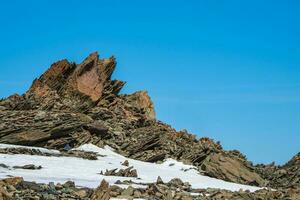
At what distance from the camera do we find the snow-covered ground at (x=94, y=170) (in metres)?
28.7

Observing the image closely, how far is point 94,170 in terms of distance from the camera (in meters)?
34.5

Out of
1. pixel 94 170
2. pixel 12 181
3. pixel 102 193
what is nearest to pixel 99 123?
pixel 94 170

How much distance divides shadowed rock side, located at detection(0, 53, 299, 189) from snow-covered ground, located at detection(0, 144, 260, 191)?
1.92 meters

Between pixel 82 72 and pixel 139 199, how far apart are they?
36.1m

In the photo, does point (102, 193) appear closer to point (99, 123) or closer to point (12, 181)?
point (12, 181)

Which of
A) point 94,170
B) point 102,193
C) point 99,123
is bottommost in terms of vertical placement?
point 102,193

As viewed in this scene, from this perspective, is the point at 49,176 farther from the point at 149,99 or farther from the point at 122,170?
the point at 149,99

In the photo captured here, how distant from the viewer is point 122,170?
34.6m

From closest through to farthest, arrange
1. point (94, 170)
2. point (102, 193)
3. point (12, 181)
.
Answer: point (102, 193)
point (12, 181)
point (94, 170)

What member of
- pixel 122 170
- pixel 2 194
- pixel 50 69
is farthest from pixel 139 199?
pixel 50 69

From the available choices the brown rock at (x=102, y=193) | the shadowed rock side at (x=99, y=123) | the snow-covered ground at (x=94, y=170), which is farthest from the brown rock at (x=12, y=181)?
the shadowed rock side at (x=99, y=123)

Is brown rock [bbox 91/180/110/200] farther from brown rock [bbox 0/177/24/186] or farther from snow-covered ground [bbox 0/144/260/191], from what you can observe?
snow-covered ground [bbox 0/144/260/191]

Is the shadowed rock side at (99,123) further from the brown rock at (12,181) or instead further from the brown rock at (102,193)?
the brown rock at (102,193)

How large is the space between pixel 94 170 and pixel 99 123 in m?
14.5
